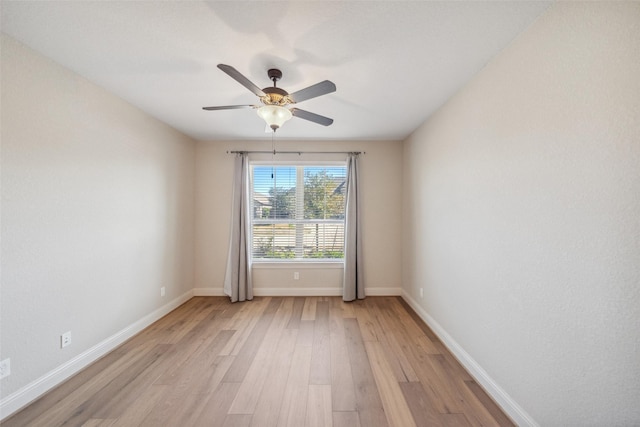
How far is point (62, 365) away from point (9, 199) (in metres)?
1.31

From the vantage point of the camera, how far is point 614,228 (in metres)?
1.00

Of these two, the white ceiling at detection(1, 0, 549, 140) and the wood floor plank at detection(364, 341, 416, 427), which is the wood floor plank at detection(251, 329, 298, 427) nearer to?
the wood floor plank at detection(364, 341, 416, 427)

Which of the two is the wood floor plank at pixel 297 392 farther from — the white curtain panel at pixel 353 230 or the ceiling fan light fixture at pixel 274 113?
the ceiling fan light fixture at pixel 274 113

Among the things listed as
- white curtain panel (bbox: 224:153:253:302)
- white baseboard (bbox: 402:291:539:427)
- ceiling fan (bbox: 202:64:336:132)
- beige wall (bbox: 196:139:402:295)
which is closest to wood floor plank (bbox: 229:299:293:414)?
white curtain panel (bbox: 224:153:253:302)

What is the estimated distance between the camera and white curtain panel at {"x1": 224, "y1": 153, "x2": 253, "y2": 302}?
3.52 meters

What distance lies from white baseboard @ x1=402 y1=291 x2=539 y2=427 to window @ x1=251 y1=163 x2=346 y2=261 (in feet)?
5.83

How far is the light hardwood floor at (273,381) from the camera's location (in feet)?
4.96

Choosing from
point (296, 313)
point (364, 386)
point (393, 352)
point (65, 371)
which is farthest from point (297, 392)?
point (65, 371)

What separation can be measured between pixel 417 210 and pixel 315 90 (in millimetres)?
2168

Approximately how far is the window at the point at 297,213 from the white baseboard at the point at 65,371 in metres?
1.70

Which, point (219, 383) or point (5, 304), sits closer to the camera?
point (5, 304)

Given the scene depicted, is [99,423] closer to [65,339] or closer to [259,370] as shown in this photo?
[65,339]

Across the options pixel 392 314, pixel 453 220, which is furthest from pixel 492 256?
pixel 392 314

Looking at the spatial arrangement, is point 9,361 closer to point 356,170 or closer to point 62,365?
point 62,365
